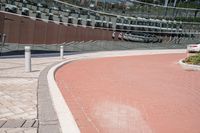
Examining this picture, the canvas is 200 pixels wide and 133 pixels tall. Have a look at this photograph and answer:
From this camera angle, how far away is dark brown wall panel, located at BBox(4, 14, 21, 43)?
83.3 feet

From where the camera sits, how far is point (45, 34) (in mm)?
32375

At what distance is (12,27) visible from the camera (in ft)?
86.2

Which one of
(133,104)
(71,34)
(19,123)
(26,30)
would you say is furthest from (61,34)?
(19,123)

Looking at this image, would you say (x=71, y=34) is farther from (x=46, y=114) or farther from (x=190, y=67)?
(x=46, y=114)

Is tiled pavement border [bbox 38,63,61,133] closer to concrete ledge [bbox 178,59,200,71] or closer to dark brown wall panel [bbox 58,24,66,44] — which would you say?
concrete ledge [bbox 178,59,200,71]

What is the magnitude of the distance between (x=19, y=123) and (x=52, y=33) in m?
28.1

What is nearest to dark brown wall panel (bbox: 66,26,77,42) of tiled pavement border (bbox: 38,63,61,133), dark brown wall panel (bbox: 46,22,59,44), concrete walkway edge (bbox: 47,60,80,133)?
dark brown wall panel (bbox: 46,22,59,44)

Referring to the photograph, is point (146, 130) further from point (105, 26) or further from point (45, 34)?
point (105, 26)

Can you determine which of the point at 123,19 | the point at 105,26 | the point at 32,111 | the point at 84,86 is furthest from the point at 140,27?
the point at 32,111

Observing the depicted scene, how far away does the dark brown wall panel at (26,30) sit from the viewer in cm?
2787

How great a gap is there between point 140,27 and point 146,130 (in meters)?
53.5

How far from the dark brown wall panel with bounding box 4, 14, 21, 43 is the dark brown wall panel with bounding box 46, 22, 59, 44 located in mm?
5528

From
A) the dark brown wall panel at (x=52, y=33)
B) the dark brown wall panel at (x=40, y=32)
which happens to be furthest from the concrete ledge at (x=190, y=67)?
the dark brown wall panel at (x=52, y=33)

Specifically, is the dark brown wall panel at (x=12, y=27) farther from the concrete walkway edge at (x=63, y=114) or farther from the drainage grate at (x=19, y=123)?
the drainage grate at (x=19, y=123)
